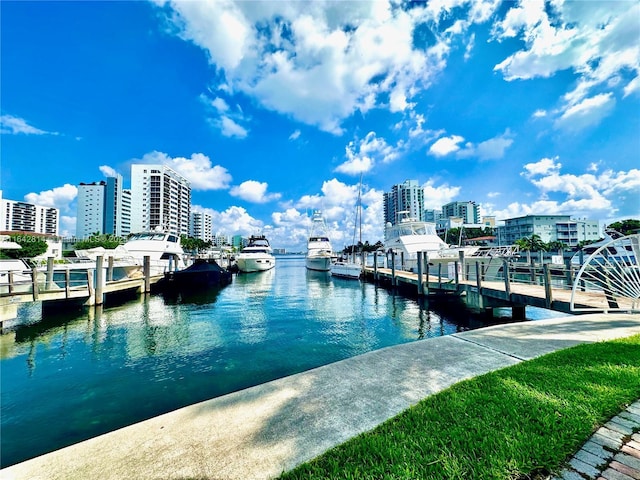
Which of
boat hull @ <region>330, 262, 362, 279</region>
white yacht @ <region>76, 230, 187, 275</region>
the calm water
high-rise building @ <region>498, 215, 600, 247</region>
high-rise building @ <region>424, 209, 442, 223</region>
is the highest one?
high-rise building @ <region>424, 209, 442, 223</region>

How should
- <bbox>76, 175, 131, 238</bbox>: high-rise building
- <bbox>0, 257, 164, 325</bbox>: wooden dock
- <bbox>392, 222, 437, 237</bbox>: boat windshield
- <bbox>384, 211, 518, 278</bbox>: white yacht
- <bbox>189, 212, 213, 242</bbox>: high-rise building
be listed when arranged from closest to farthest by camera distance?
<bbox>0, 257, 164, 325</bbox>: wooden dock, <bbox>384, 211, 518, 278</bbox>: white yacht, <bbox>392, 222, 437, 237</bbox>: boat windshield, <bbox>76, 175, 131, 238</bbox>: high-rise building, <bbox>189, 212, 213, 242</bbox>: high-rise building

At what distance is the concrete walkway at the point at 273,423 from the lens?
2.62 m

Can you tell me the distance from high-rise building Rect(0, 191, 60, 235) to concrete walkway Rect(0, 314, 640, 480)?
152 m

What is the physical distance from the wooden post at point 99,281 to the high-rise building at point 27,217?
13628 centimetres

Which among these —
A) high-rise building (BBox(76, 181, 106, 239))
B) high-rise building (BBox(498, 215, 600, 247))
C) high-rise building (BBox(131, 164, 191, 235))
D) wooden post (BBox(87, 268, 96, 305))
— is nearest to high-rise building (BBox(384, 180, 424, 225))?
high-rise building (BBox(498, 215, 600, 247))

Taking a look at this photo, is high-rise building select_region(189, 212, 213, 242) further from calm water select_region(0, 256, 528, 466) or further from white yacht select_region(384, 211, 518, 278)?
calm water select_region(0, 256, 528, 466)

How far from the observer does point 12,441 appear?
476cm

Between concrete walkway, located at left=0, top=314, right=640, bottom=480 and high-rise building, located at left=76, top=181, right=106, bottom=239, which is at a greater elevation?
high-rise building, located at left=76, top=181, right=106, bottom=239

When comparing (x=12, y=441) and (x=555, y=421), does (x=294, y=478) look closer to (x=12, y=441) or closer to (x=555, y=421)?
(x=555, y=421)

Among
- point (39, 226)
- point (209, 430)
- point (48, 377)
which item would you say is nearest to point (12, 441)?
point (48, 377)

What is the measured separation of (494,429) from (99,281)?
1878 centimetres

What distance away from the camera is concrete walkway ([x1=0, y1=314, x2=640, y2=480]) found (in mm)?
2617

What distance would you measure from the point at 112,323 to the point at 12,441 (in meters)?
8.77

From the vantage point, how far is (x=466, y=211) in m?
146
